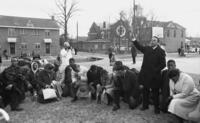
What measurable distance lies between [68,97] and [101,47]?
176ft

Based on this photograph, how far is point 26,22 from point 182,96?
129ft

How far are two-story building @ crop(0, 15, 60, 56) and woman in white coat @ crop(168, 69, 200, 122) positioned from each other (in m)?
33.7

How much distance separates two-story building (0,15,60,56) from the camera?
3738 centimetres

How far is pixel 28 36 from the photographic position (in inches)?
1553

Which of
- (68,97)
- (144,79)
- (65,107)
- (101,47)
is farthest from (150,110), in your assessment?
(101,47)

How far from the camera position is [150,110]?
5262 millimetres

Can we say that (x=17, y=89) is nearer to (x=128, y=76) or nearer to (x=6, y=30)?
(x=128, y=76)

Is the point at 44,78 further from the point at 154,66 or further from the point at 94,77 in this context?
the point at 154,66

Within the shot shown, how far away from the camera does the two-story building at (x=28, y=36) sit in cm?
3738

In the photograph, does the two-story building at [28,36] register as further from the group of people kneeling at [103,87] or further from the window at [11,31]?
A: the group of people kneeling at [103,87]

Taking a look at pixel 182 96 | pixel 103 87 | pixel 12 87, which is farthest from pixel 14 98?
pixel 182 96

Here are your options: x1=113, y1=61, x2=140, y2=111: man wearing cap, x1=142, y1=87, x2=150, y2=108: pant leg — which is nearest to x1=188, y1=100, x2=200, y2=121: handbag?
x1=142, y1=87, x2=150, y2=108: pant leg

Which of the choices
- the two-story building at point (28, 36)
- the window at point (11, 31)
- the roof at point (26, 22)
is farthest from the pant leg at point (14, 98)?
the window at point (11, 31)

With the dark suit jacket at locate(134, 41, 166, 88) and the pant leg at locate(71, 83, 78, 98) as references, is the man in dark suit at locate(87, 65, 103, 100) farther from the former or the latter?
the dark suit jacket at locate(134, 41, 166, 88)
